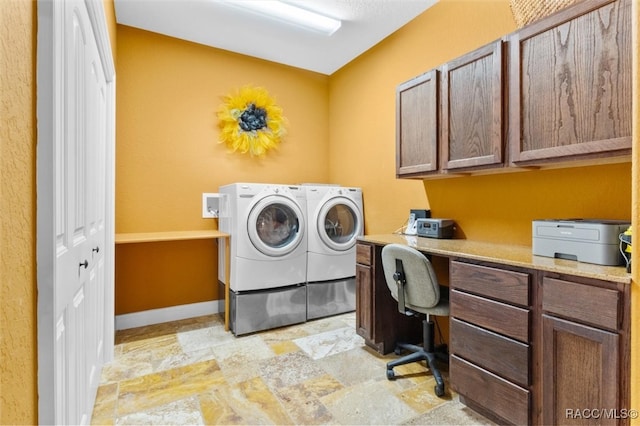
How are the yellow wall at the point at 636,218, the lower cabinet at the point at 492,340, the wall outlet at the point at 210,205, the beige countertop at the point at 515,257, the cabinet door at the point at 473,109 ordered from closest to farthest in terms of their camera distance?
the yellow wall at the point at 636,218 < the beige countertop at the point at 515,257 < the lower cabinet at the point at 492,340 < the cabinet door at the point at 473,109 < the wall outlet at the point at 210,205

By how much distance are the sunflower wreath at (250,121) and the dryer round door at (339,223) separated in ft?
3.24

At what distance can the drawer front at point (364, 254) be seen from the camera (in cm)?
244

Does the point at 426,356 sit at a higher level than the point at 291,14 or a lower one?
lower

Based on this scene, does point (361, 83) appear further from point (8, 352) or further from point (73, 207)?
point (8, 352)

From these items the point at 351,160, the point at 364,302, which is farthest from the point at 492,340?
the point at 351,160

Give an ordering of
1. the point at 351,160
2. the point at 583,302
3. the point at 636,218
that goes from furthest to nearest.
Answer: the point at 351,160, the point at 583,302, the point at 636,218

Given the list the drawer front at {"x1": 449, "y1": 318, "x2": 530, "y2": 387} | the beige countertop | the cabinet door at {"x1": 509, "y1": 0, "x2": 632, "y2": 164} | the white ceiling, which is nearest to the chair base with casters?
the drawer front at {"x1": 449, "y1": 318, "x2": 530, "y2": 387}

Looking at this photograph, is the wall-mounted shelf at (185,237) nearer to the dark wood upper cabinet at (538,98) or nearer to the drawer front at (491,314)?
the dark wood upper cabinet at (538,98)

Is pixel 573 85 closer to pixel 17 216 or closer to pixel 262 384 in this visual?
pixel 17 216

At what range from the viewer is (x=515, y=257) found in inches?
62.8

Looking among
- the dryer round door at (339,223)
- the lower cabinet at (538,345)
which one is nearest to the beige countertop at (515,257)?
the lower cabinet at (538,345)

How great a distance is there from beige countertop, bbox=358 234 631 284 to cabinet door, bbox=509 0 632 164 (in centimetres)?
50

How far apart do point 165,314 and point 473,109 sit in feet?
10.2

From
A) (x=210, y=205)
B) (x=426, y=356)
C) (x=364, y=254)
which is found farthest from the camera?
(x=210, y=205)
